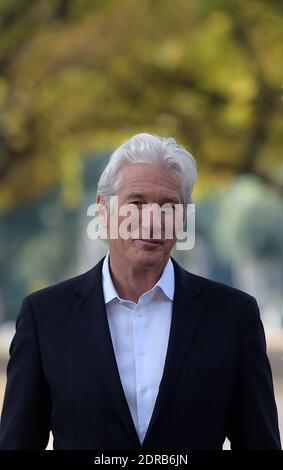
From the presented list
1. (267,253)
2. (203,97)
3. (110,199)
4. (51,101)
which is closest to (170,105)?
(203,97)

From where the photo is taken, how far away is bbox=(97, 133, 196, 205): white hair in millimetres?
2172

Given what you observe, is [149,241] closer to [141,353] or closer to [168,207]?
[168,207]

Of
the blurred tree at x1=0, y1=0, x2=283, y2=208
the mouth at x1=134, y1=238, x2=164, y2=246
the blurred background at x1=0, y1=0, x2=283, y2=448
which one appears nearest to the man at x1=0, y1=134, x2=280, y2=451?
the mouth at x1=134, y1=238, x2=164, y2=246

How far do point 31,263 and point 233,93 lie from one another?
10.0m

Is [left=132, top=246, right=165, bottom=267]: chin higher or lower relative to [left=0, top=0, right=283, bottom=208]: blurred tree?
lower

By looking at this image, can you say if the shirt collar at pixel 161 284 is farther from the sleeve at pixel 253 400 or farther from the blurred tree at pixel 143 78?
the blurred tree at pixel 143 78

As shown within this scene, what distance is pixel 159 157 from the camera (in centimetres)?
218

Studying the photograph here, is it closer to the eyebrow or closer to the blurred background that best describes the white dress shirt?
the eyebrow

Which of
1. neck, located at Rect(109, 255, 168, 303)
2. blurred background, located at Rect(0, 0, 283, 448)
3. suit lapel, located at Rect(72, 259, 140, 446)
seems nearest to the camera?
suit lapel, located at Rect(72, 259, 140, 446)

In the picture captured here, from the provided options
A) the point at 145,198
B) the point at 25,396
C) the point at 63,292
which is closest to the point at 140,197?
the point at 145,198

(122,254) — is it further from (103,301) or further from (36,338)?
(36,338)

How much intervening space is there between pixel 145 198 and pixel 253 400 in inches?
18.8

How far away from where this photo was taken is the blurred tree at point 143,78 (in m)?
13.9

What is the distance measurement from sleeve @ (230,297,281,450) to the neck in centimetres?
22
